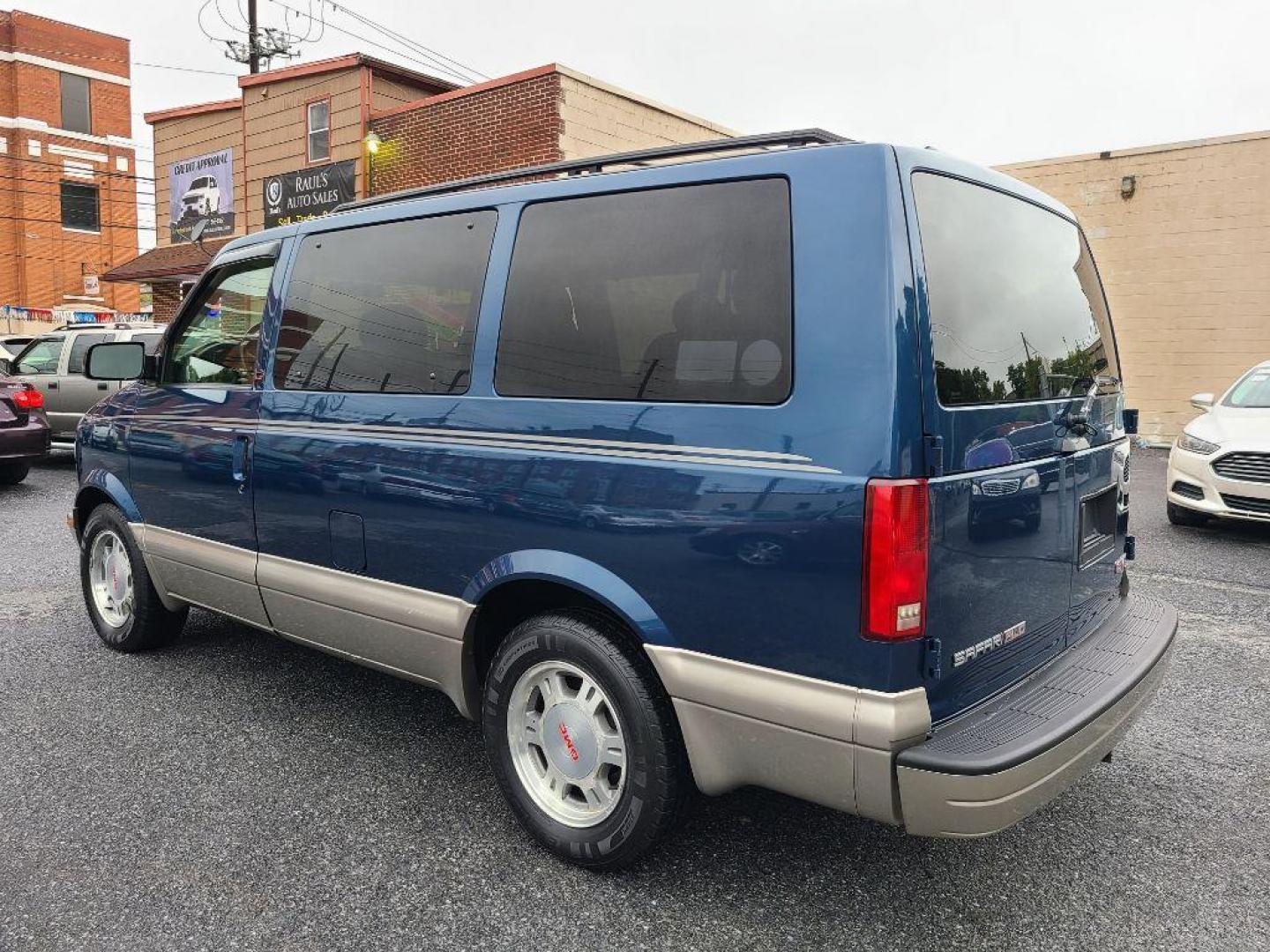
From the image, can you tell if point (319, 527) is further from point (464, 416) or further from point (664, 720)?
point (664, 720)

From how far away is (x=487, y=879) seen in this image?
280 cm

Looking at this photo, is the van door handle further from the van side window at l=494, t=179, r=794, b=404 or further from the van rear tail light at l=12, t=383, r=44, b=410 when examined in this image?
the van rear tail light at l=12, t=383, r=44, b=410

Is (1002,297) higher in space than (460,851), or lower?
higher

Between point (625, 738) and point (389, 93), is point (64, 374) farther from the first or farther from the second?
point (625, 738)

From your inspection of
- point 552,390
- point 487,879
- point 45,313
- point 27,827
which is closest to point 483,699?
point 487,879

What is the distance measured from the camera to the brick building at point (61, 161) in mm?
37750

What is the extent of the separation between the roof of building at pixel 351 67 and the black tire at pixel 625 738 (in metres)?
15.5

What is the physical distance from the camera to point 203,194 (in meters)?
20.1

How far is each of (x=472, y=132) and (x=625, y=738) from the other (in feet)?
44.3

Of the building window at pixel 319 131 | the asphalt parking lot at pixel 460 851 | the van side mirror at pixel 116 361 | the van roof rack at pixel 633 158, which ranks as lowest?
the asphalt parking lot at pixel 460 851

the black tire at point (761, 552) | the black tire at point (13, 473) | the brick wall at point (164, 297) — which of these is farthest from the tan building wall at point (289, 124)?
the black tire at point (761, 552)

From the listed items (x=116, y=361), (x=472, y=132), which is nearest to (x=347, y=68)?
(x=472, y=132)

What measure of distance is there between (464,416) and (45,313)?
41663 mm

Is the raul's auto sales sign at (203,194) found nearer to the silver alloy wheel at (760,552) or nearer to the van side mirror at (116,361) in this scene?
the van side mirror at (116,361)
